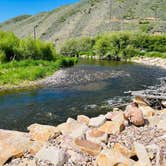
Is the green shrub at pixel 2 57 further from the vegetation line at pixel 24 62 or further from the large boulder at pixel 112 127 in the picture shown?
the large boulder at pixel 112 127

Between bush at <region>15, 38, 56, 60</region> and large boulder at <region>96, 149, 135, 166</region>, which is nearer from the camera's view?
large boulder at <region>96, 149, 135, 166</region>

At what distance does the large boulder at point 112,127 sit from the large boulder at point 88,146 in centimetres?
165

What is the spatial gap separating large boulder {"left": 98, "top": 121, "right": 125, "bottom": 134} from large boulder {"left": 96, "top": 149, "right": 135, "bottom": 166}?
2.71 metres

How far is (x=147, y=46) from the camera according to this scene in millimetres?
96375

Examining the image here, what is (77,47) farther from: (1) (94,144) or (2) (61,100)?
(1) (94,144)

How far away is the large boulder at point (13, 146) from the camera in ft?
42.9

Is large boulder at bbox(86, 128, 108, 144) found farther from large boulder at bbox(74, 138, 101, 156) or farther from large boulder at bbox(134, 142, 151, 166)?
large boulder at bbox(134, 142, 151, 166)

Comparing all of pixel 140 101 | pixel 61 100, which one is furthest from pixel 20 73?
pixel 140 101

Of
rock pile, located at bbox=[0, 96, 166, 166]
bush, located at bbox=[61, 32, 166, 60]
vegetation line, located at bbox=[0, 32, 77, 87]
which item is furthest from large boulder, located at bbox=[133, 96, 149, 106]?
bush, located at bbox=[61, 32, 166, 60]

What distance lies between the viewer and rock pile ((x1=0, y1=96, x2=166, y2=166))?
11688 mm

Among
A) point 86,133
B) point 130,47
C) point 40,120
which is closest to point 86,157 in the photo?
point 86,133

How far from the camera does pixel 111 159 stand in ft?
37.4

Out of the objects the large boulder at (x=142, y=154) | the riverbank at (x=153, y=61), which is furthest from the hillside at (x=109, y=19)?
the large boulder at (x=142, y=154)

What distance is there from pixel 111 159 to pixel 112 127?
3.46 meters
